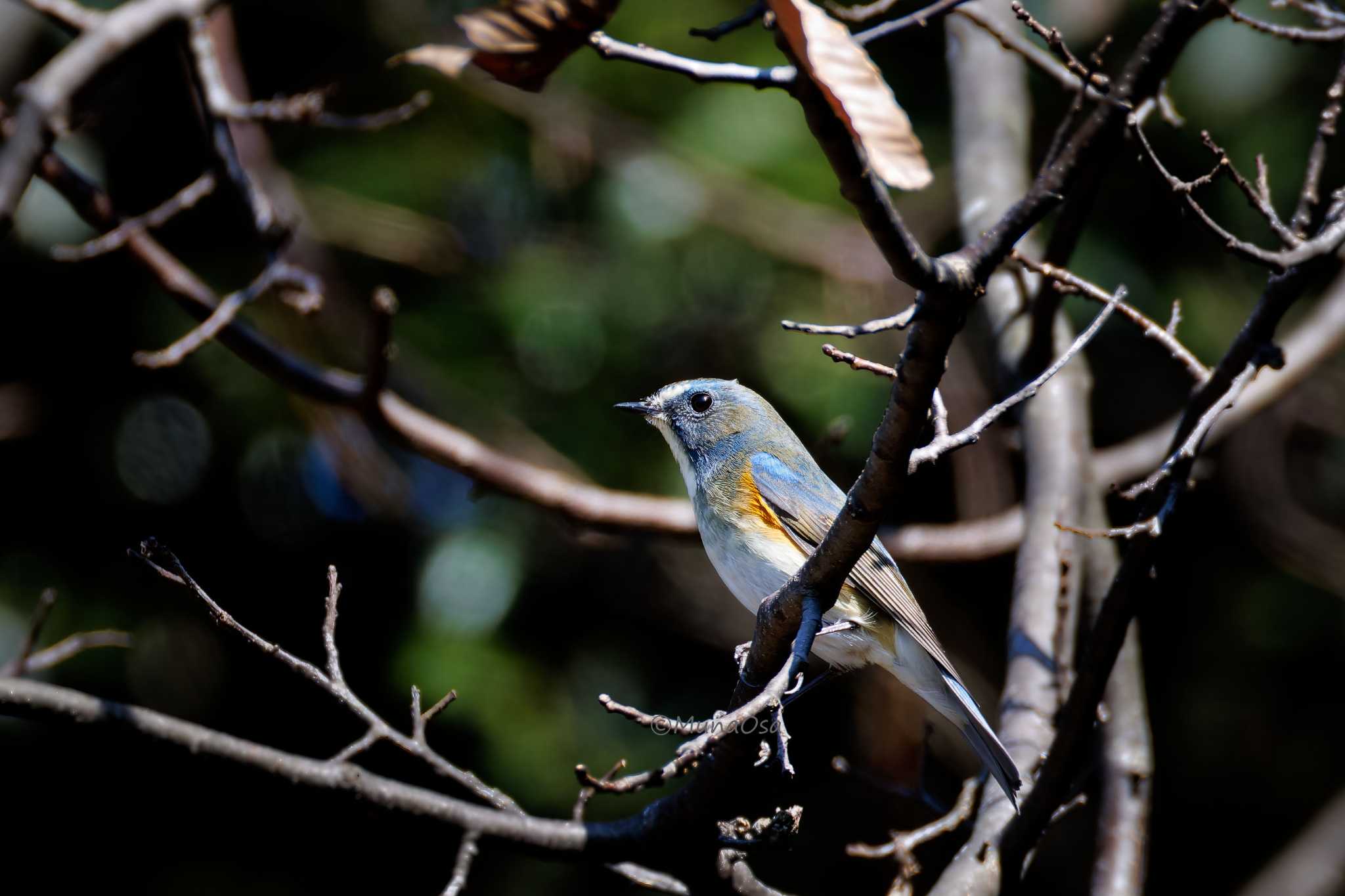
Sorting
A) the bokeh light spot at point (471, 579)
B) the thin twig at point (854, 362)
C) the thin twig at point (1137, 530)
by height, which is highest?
the thin twig at point (854, 362)

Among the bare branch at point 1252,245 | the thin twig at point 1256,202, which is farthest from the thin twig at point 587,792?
the thin twig at point 1256,202

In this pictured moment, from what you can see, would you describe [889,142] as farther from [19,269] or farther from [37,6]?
[19,269]

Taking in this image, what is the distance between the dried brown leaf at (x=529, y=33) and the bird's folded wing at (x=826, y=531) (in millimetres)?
1659

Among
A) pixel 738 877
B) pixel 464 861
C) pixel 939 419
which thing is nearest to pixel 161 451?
pixel 464 861

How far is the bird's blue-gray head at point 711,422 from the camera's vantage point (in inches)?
161

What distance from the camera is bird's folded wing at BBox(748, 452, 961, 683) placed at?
3395 mm

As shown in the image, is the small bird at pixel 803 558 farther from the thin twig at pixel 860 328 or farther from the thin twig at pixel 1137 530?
the thin twig at pixel 860 328

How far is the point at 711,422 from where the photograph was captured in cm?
421

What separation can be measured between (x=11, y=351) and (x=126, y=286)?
22.7 inches

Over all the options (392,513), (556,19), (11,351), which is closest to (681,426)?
(392,513)

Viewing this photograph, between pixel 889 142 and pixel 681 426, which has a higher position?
pixel 889 142

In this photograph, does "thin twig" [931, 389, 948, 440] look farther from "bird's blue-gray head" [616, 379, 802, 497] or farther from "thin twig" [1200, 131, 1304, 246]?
"bird's blue-gray head" [616, 379, 802, 497]

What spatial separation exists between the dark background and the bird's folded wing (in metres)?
1.26

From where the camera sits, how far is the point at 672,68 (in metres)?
1.85
